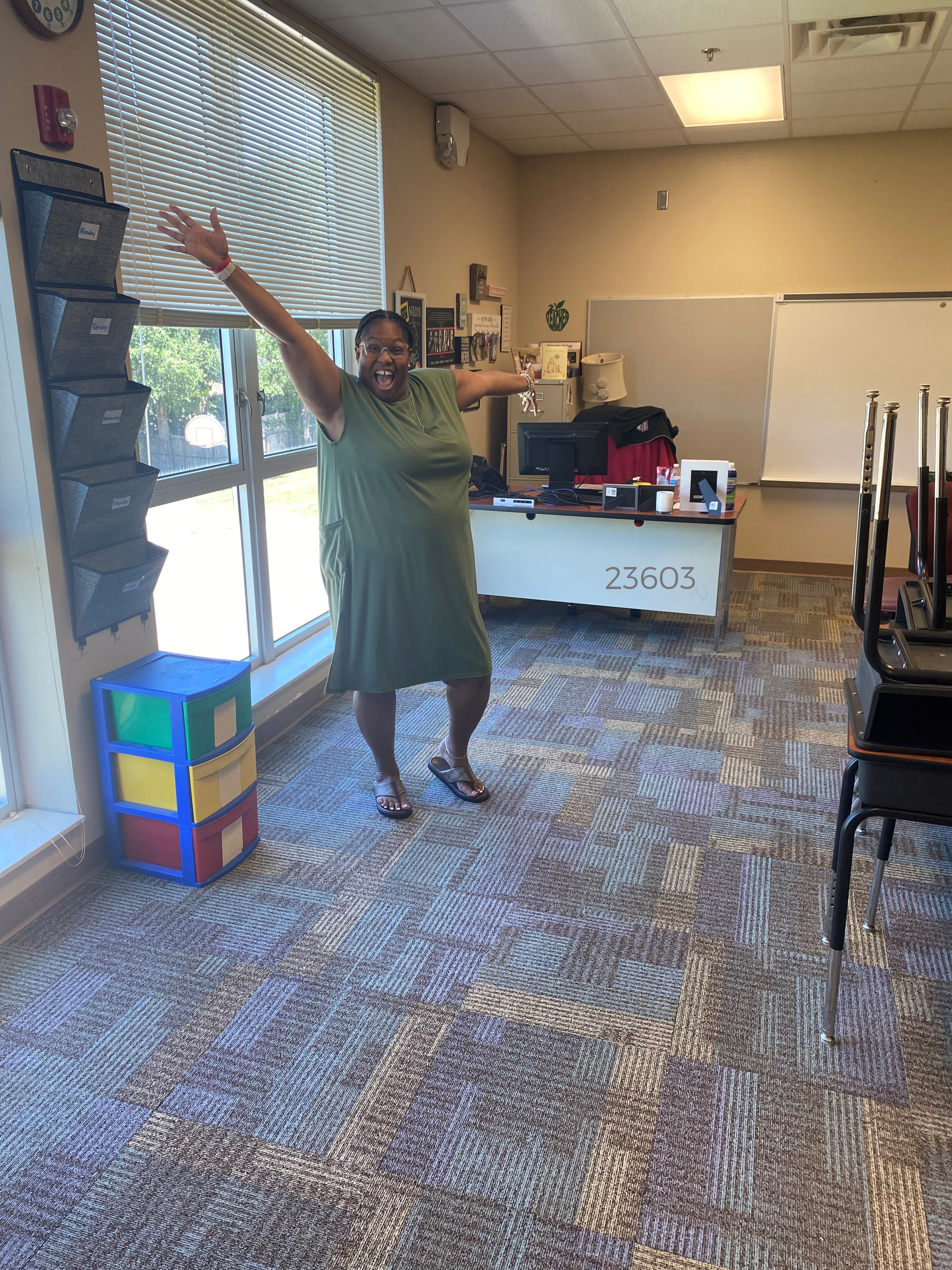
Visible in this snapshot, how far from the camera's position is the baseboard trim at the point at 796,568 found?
20.8ft

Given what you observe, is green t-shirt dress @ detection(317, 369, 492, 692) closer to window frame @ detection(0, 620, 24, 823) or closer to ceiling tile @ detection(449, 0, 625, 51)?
window frame @ detection(0, 620, 24, 823)

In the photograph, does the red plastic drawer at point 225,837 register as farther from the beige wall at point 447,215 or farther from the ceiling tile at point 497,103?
the ceiling tile at point 497,103

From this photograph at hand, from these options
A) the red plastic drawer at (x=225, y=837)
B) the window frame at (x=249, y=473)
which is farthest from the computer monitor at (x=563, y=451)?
the red plastic drawer at (x=225, y=837)

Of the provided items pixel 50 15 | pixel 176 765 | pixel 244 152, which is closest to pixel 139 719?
pixel 176 765

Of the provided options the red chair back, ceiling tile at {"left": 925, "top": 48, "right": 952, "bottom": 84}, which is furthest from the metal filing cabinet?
ceiling tile at {"left": 925, "top": 48, "right": 952, "bottom": 84}

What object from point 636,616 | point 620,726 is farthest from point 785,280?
point 620,726

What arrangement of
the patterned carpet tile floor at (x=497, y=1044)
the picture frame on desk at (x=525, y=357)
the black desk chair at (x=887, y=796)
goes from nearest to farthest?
the patterned carpet tile floor at (x=497, y=1044), the black desk chair at (x=887, y=796), the picture frame on desk at (x=525, y=357)

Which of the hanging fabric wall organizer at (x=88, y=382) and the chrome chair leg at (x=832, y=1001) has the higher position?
the hanging fabric wall organizer at (x=88, y=382)

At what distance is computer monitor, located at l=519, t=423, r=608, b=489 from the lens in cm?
479

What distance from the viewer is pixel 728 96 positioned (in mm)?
5031

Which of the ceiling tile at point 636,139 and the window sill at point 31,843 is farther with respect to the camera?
the ceiling tile at point 636,139

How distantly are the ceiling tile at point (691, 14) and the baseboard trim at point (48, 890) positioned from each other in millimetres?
3591

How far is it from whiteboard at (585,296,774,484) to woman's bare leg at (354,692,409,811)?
13.6 ft

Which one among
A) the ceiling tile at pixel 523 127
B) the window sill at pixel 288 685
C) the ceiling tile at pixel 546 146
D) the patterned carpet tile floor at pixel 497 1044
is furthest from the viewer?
the ceiling tile at pixel 546 146
